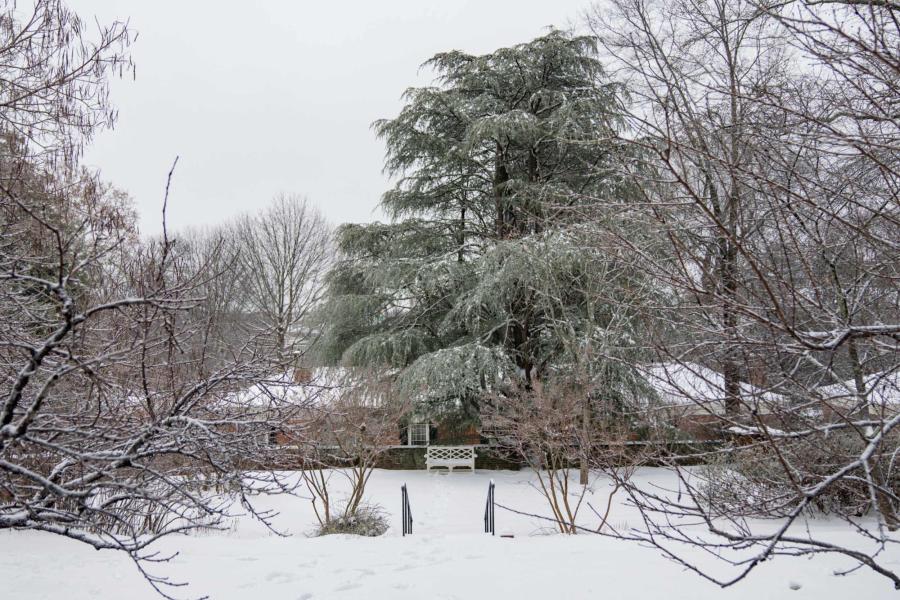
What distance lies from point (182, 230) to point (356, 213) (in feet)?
32.7

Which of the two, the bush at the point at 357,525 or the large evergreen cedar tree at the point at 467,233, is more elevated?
the large evergreen cedar tree at the point at 467,233

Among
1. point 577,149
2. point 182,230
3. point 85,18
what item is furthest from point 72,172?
point 182,230

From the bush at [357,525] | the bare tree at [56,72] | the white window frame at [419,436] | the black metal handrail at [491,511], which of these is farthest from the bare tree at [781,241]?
the white window frame at [419,436]

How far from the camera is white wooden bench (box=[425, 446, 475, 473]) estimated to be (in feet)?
47.9

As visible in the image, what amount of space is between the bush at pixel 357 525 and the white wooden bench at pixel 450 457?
6.34 metres

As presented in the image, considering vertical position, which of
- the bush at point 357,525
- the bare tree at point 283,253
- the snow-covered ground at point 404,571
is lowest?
the bush at point 357,525

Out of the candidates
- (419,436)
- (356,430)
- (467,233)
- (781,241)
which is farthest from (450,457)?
(781,241)

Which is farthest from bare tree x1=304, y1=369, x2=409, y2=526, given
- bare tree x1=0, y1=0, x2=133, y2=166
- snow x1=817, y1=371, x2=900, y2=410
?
snow x1=817, y1=371, x2=900, y2=410

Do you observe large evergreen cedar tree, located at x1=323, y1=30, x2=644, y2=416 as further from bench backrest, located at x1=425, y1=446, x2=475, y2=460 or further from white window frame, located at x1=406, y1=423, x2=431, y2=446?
white window frame, located at x1=406, y1=423, x2=431, y2=446

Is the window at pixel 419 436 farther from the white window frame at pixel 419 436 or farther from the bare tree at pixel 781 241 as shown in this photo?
the bare tree at pixel 781 241

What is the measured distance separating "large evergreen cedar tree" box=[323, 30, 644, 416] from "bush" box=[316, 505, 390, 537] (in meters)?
Result: 4.04

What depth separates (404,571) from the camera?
486 centimetres

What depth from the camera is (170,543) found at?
5918 mm

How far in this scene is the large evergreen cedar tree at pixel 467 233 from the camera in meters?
12.6
